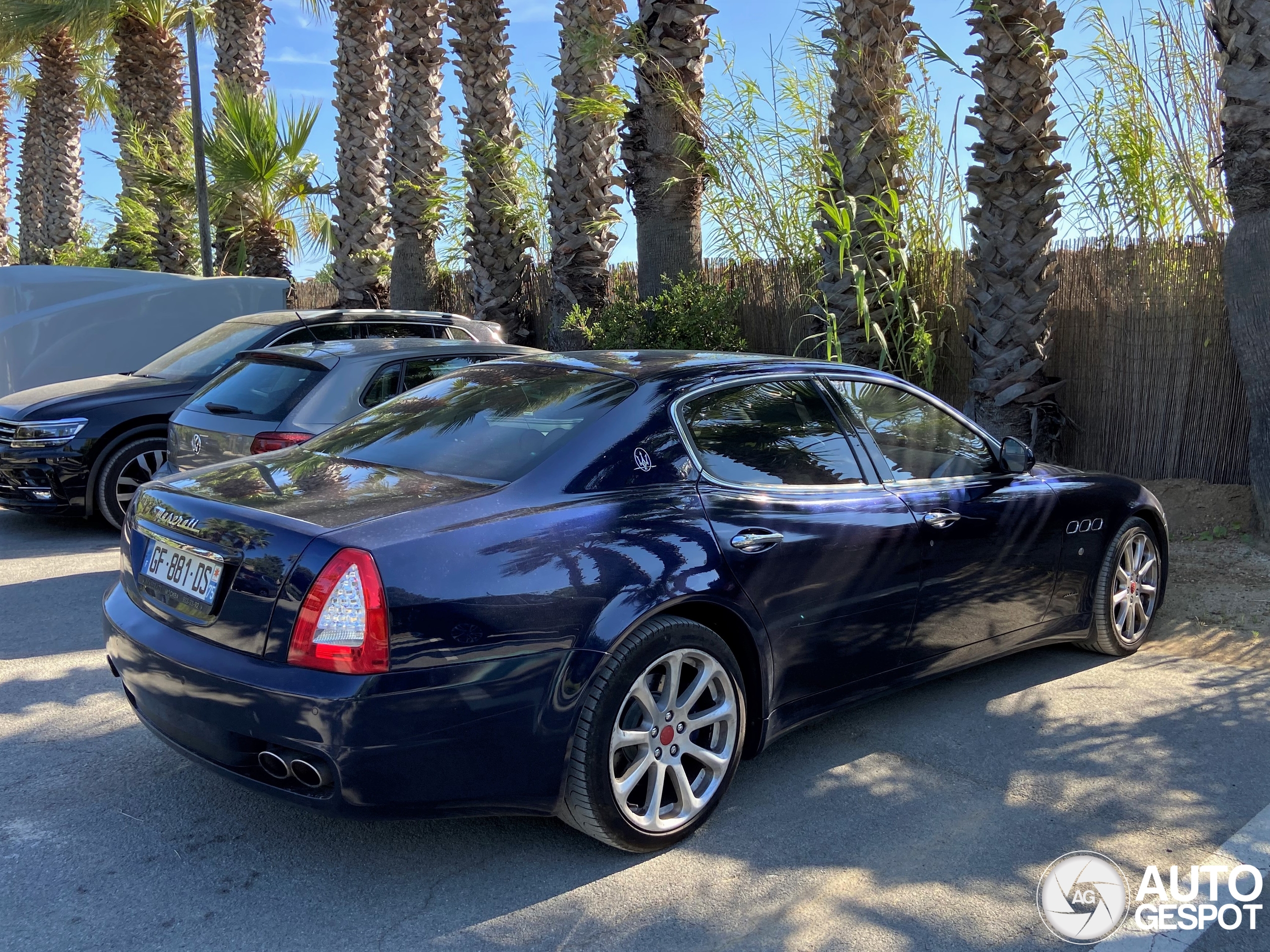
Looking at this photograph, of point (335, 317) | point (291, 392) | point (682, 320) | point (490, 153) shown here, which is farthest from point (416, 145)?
point (291, 392)

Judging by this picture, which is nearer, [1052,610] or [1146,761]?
[1146,761]

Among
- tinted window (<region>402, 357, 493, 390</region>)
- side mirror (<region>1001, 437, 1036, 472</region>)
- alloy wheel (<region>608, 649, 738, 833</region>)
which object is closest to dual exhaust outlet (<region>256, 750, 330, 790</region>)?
alloy wheel (<region>608, 649, 738, 833</region>)

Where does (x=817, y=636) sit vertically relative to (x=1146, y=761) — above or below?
above

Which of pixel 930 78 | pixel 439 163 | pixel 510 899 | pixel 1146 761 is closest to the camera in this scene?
pixel 510 899

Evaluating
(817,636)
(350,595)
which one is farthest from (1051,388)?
(350,595)

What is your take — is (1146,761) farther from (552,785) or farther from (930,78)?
(930,78)

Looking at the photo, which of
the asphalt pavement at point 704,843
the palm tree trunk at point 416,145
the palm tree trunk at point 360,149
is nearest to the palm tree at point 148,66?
the palm tree trunk at point 360,149

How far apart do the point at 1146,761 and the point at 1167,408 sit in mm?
4729

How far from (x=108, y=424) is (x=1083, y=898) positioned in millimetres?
7360

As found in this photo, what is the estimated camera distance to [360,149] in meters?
16.8

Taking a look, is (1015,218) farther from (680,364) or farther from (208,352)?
(208,352)

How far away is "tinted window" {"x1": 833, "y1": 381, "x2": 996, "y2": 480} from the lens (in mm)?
4465

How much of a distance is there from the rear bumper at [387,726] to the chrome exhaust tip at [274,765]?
0.02m

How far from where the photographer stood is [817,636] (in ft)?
12.9
